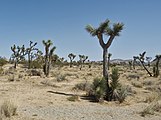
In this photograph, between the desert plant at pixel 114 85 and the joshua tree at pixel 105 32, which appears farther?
the joshua tree at pixel 105 32

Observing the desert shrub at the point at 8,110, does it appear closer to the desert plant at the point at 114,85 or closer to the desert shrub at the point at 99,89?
the desert shrub at the point at 99,89

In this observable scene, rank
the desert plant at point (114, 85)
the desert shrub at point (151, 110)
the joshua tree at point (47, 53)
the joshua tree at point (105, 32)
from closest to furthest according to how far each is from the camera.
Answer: the desert shrub at point (151, 110)
the desert plant at point (114, 85)
the joshua tree at point (105, 32)
the joshua tree at point (47, 53)

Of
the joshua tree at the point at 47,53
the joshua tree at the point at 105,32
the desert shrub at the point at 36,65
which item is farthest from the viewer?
the desert shrub at the point at 36,65

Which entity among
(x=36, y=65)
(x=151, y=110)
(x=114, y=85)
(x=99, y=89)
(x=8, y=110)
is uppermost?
(x=36, y=65)

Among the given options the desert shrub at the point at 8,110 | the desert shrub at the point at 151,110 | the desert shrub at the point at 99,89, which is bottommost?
the desert shrub at the point at 151,110

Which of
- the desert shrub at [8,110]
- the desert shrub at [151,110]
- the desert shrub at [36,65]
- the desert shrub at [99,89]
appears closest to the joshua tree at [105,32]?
the desert shrub at [99,89]

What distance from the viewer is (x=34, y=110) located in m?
12.0

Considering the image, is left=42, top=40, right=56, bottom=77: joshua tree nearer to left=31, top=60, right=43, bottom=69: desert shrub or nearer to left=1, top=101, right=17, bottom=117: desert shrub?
left=31, top=60, right=43, bottom=69: desert shrub

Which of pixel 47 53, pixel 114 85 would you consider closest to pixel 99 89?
pixel 114 85

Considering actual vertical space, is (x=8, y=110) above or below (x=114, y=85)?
below

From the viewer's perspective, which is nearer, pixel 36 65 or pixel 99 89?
pixel 99 89

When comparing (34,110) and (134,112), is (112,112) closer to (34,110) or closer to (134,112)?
(134,112)

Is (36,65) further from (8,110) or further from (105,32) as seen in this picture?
(8,110)

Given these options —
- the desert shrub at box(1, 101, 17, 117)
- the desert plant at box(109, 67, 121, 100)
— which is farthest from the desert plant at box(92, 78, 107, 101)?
the desert shrub at box(1, 101, 17, 117)
